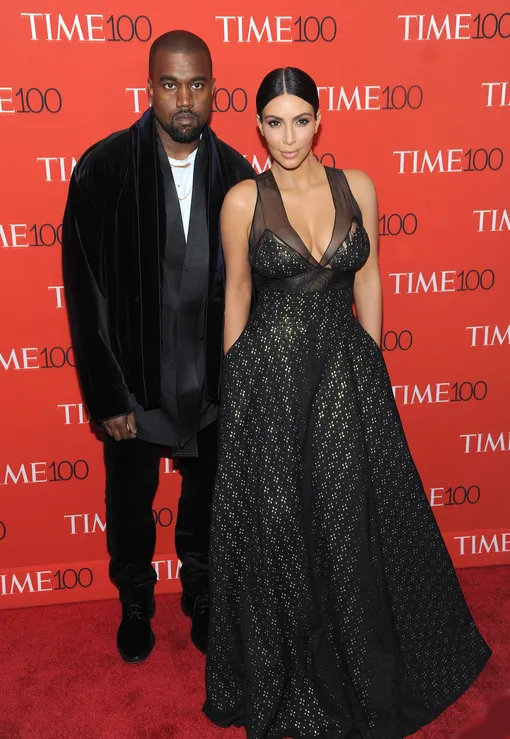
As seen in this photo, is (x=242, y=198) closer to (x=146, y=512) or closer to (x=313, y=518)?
(x=313, y=518)

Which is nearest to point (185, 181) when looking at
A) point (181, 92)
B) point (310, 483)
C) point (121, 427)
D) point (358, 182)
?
point (181, 92)

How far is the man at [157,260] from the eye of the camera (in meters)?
2.60

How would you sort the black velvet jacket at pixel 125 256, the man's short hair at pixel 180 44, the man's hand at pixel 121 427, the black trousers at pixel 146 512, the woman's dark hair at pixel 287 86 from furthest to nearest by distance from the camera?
the black trousers at pixel 146 512, the man's hand at pixel 121 427, the black velvet jacket at pixel 125 256, the man's short hair at pixel 180 44, the woman's dark hair at pixel 287 86

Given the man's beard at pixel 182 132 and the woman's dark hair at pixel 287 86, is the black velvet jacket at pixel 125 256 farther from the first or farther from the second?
the woman's dark hair at pixel 287 86

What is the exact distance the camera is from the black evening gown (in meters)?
2.55

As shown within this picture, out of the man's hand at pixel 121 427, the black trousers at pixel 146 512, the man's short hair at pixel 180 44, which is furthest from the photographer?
the black trousers at pixel 146 512

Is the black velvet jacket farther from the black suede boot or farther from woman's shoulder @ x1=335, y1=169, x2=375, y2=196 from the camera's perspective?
the black suede boot

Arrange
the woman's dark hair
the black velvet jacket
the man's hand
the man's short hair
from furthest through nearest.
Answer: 1. the man's hand
2. the black velvet jacket
3. the man's short hair
4. the woman's dark hair

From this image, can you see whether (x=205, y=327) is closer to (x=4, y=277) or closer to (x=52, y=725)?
(x=4, y=277)

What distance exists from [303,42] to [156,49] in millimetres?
642

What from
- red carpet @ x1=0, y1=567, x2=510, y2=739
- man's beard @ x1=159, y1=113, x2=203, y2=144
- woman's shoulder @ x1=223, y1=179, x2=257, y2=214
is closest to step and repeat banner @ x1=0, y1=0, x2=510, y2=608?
red carpet @ x1=0, y1=567, x2=510, y2=739

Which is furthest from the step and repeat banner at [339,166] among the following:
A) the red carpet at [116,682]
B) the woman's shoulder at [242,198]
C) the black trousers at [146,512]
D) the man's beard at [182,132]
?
the woman's shoulder at [242,198]

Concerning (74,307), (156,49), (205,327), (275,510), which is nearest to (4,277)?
(74,307)

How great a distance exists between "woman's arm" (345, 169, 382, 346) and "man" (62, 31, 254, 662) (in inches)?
14.8
